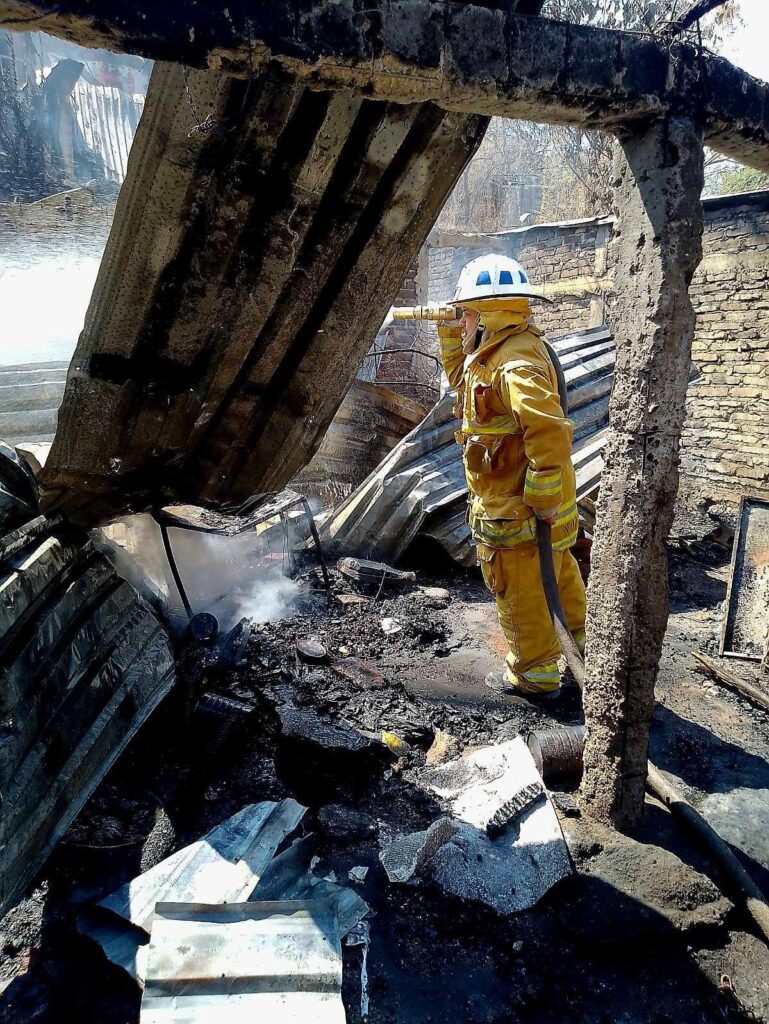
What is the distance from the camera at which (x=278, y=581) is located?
5.70 metres

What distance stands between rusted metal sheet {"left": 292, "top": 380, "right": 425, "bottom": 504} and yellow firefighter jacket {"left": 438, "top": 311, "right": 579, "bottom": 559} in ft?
15.6

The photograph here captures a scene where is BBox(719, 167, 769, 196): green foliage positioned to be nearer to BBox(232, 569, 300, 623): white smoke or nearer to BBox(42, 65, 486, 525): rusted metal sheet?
BBox(232, 569, 300, 623): white smoke

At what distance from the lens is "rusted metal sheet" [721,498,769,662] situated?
14.5ft

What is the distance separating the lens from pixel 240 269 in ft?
7.21

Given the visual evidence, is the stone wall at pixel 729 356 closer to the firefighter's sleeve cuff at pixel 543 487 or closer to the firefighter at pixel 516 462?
the firefighter at pixel 516 462

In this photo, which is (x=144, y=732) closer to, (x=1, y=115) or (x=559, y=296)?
(x=559, y=296)

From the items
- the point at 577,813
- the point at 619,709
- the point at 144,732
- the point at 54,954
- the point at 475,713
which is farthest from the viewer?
the point at 475,713

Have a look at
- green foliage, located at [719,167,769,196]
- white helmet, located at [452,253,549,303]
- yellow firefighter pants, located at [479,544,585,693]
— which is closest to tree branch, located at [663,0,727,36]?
white helmet, located at [452,253,549,303]

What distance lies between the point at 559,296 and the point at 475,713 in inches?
334

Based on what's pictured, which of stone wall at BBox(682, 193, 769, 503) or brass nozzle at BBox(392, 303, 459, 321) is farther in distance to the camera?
stone wall at BBox(682, 193, 769, 503)

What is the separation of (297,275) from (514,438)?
1.79 meters

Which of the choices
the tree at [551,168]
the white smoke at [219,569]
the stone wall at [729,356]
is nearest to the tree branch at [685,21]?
the white smoke at [219,569]

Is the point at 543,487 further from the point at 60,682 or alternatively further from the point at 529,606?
the point at 60,682

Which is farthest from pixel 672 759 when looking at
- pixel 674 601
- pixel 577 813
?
pixel 674 601
